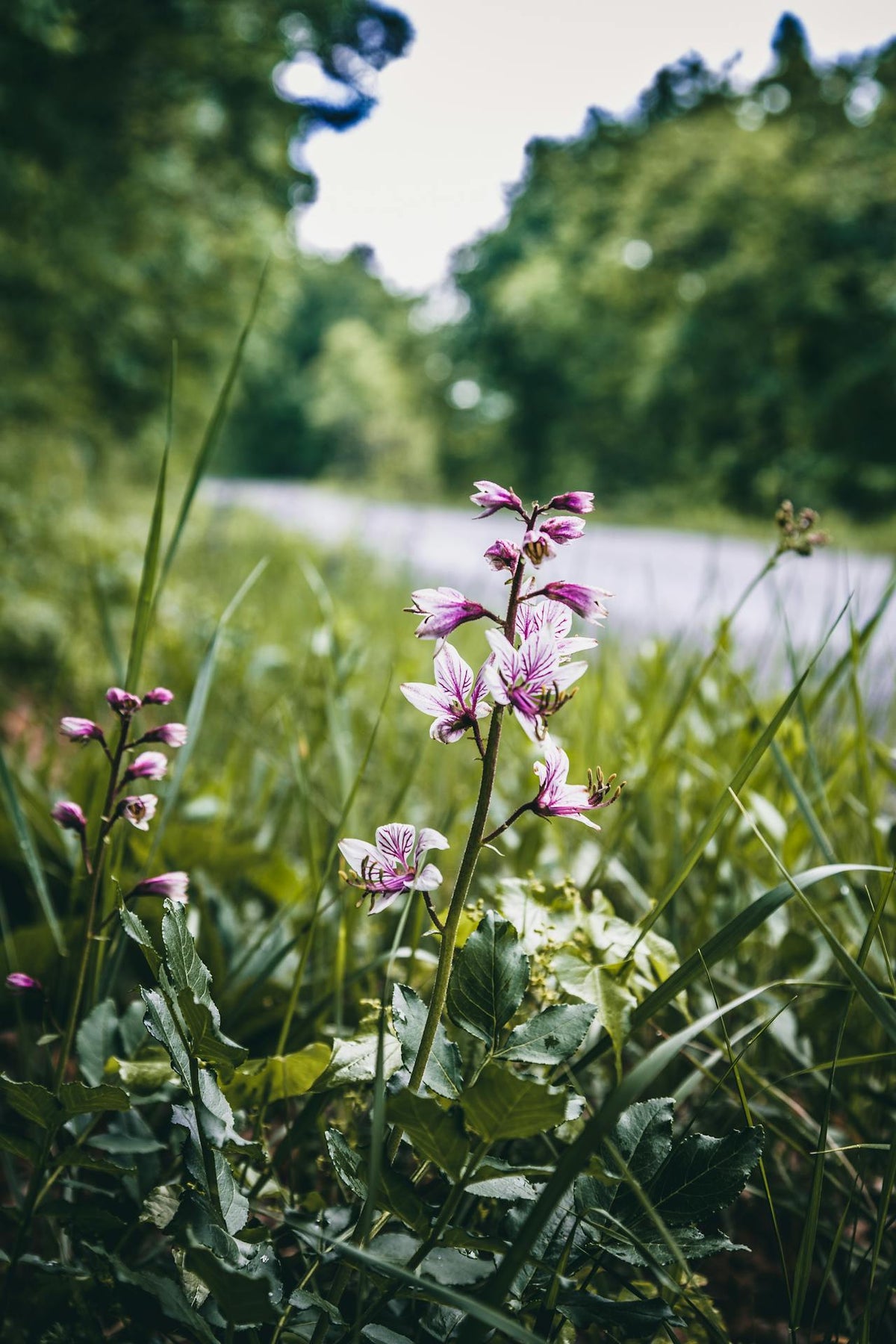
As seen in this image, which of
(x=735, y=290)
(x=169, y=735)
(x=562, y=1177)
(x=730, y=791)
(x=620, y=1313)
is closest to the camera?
(x=562, y=1177)

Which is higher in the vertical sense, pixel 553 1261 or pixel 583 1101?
pixel 583 1101

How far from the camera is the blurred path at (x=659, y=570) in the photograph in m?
2.55

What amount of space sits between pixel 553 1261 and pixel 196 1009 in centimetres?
32

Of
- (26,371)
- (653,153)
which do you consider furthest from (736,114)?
(26,371)

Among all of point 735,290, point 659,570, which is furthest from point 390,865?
point 735,290

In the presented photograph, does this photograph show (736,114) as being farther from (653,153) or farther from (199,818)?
(199,818)

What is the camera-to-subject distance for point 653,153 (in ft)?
54.9

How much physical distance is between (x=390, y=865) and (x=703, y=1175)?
0.30 meters

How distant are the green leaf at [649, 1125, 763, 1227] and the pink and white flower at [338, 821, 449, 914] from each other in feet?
0.85

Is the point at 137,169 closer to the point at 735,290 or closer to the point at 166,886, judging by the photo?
the point at 166,886

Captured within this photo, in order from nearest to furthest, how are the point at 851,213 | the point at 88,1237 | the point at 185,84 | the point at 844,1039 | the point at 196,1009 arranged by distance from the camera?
the point at 196,1009
the point at 88,1237
the point at 844,1039
the point at 185,84
the point at 851,213

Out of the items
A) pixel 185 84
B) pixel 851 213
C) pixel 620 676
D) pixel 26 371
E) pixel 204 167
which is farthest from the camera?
pixel 851 213

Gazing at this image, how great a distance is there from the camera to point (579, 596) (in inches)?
24.7

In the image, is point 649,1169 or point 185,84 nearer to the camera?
point 649,1169
